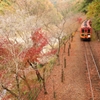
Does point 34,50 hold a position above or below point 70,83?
above

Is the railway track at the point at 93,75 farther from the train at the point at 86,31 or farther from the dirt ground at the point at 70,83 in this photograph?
the train at the point at 86,31

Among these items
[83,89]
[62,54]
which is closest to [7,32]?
[83,89]

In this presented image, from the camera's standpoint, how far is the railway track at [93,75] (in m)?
17.4

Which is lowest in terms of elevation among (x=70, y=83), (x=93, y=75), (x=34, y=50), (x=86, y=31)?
(x=70, y=83)

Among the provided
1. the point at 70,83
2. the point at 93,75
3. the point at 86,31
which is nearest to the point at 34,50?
the point at 70,83

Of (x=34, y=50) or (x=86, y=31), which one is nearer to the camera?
(x=34, y=50)

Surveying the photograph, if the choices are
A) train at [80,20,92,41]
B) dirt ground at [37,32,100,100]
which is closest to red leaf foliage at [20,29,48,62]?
dirt ground at [37,32,100,100]

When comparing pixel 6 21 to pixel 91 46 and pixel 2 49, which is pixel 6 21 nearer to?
pixel 2 49

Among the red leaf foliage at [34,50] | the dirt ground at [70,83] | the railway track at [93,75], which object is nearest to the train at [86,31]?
the railway track at [93,75]

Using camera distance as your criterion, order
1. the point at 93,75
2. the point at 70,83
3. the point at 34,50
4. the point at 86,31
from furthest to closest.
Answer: the point at 86,31
the point at 93,75
the point at 70,83
the point at 34,50

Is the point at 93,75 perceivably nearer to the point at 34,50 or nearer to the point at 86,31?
Result: the point at 34,50

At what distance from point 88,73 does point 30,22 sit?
31.8 ft

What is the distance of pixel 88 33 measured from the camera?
114 feet

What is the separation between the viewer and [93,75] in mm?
20953
